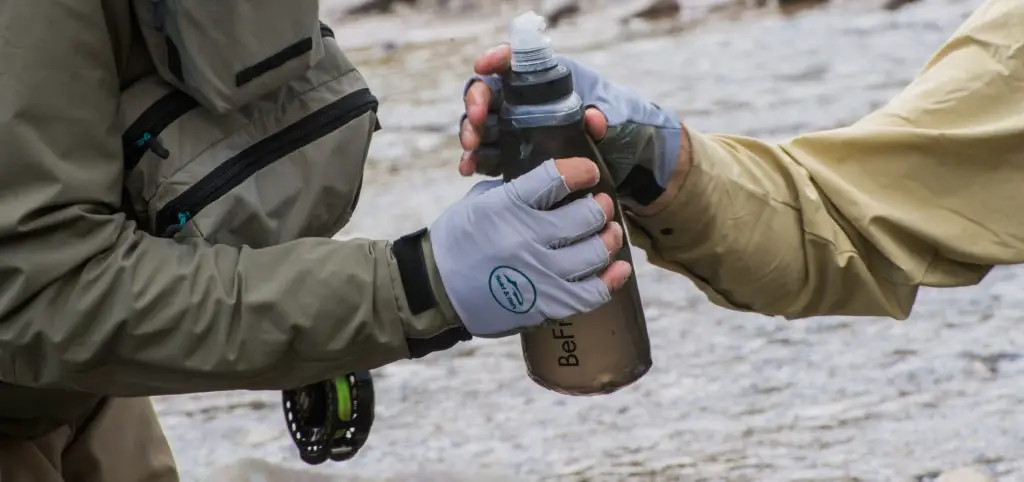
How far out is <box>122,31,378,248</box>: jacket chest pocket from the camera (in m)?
1.82

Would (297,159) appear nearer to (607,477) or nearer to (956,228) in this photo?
(956,228)

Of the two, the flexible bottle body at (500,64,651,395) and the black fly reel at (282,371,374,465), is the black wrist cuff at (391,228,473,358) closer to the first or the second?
the flexible bottle body at (500,64,651,395)

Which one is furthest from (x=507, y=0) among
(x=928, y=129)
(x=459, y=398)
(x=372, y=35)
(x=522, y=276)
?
(x=522, y=276)

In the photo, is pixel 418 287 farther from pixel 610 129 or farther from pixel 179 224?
pixel 610 129

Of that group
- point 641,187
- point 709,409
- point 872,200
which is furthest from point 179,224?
point 709,409

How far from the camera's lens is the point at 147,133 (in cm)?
181

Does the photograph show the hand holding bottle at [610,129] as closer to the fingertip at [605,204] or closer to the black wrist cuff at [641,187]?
the black wrist cuff at [641,187]

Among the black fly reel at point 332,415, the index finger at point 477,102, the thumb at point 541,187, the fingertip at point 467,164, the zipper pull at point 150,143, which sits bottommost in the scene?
the black fly reel at point 332,415

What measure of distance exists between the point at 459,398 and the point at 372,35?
19.0 ft

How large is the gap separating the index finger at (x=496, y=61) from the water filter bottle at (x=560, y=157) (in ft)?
0.25

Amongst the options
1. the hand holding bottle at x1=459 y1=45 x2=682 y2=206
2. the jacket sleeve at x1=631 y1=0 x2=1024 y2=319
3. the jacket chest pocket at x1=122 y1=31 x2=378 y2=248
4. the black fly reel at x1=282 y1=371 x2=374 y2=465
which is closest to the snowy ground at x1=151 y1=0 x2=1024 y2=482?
the black fly reel at x1=282 y1=371 x2=374 y2=465

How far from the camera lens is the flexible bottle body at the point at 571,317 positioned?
186 centimetres

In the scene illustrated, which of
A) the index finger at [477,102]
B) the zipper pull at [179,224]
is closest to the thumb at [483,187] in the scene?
the index finger at [477,102]

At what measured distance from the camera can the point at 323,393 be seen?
2.41m
